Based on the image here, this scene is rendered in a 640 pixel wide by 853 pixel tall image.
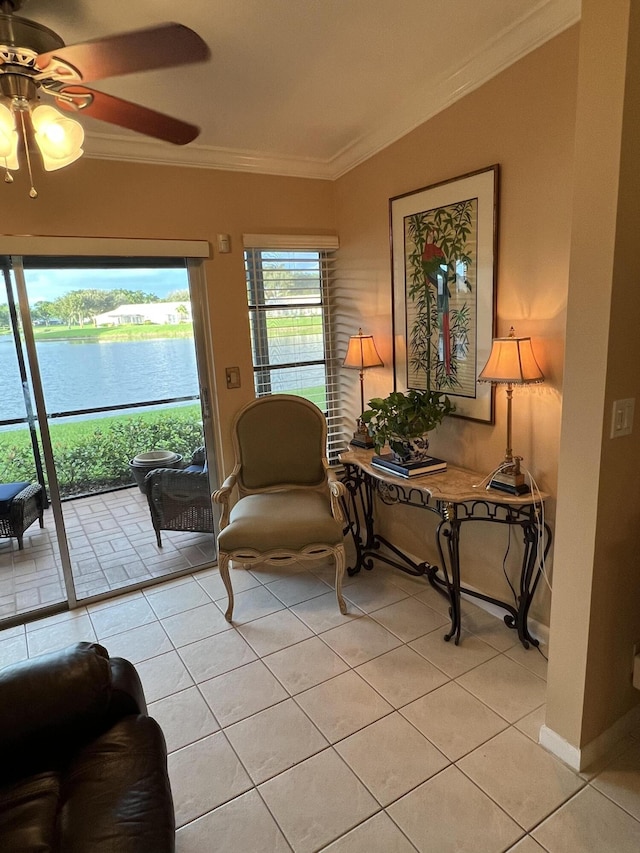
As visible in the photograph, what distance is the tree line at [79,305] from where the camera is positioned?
8.85 ft

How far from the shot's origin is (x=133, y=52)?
1.29m

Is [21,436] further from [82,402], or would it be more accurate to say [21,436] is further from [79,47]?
[79,47]

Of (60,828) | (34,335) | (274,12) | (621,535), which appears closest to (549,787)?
(621,535)

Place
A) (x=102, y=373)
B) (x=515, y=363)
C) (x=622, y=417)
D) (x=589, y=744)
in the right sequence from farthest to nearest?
(x=102, y=373) → (x=515, y=363) → (x=589, y=744) → (x=622, y=417)

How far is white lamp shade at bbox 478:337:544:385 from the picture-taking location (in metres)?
2.12

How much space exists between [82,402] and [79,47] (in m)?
1.99

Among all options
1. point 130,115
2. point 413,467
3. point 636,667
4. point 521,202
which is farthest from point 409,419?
point 130,115

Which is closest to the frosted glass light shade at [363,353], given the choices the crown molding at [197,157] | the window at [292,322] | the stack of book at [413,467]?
the window at [292,322]

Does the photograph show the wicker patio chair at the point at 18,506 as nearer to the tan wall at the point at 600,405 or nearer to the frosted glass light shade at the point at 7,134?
the frosted glass light shade at the point at 7,134

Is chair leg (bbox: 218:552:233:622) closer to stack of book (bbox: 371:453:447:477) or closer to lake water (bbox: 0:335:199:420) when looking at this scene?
stack of book (bbox: 371:453:447:477)

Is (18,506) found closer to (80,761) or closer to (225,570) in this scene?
(225,570)

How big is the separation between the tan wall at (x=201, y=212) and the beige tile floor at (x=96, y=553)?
65 centimetres

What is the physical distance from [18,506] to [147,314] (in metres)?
1.30

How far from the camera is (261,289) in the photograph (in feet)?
10.8
